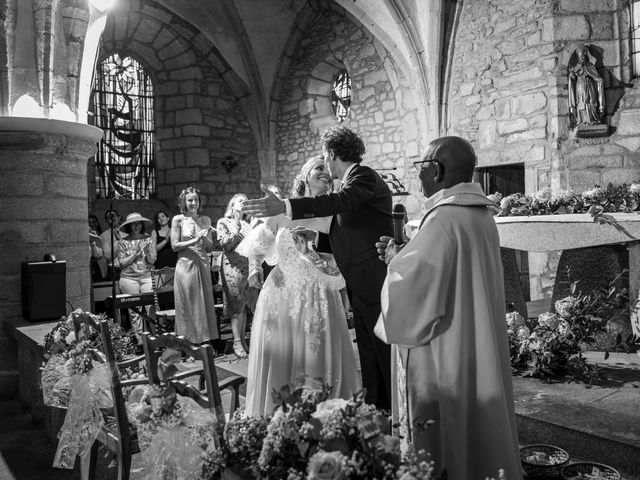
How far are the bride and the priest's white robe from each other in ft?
4.70

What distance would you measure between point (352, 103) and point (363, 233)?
8.77 meters

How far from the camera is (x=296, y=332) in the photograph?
3.41 meters

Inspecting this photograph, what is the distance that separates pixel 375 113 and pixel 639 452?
9.02m

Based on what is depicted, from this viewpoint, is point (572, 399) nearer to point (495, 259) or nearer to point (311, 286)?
point (311, 286)

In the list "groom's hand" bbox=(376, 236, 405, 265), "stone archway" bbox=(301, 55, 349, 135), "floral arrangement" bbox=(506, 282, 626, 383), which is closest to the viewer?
"groom's hand" bbox=(376, 236, 405, 265)

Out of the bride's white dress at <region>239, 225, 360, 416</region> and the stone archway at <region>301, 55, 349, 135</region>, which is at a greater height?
the stone archway at <region>301, 55, 349, 135</region>

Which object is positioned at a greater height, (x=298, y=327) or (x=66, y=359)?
(x=298, y=327)

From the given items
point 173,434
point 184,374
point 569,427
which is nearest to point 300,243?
point 184,374

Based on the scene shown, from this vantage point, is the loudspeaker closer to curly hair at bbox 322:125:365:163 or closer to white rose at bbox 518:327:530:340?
curly hair at bbox 322:125:365:163

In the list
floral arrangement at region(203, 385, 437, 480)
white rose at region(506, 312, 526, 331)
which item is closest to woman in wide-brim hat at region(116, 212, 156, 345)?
white rose at region(506, 312, 526, 331)

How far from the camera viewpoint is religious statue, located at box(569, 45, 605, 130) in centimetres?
778

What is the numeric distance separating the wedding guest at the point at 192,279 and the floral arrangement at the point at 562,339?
3.09m

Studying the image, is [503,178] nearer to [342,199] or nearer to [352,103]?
[352,103]

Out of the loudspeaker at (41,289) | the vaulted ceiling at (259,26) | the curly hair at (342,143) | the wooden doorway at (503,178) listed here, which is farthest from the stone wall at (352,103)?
the curly hair at (342,143)
